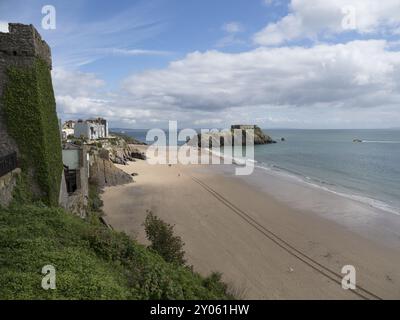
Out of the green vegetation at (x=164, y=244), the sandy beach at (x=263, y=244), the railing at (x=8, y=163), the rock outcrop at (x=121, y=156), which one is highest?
the railing at (x=8, y=163)

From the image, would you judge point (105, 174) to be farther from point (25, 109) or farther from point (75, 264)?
point (75, 264)

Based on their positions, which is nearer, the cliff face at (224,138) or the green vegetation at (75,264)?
the green vegetation at (75,264)

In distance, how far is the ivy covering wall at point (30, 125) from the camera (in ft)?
40.5

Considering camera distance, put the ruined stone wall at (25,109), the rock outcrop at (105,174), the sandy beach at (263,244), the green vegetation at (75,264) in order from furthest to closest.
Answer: the rock outcrop at (105,174), the sandy beach at (263,244), the ruined stone wall at (25,109), the green vegetation at (75,264)

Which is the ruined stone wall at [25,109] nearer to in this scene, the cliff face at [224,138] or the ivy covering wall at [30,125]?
the ivy covering wall at [30,125]

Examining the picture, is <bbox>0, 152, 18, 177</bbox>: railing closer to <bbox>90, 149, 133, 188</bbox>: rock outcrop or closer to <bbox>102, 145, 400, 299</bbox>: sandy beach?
<bbox>102, 145, 400, 299</bbox>: sandy beach

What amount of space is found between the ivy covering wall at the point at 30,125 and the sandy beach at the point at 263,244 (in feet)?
26.4

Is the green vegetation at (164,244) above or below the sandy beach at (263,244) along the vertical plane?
above

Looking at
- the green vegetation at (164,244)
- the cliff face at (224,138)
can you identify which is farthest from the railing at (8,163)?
the cliff face at (224,138)

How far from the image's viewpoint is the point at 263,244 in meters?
19.7

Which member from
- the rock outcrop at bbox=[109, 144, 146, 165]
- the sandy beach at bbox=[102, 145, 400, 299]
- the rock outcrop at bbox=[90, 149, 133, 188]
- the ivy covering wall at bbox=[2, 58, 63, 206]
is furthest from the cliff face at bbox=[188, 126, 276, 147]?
the ivy covering wall at bbox=[2, 58, 63, 206]

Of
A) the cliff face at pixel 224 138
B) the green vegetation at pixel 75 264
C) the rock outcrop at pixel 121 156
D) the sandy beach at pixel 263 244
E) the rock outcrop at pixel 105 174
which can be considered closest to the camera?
the green vegetation at pixel 75 264

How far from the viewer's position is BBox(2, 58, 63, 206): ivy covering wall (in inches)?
486

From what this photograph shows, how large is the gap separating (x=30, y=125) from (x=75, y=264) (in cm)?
706
